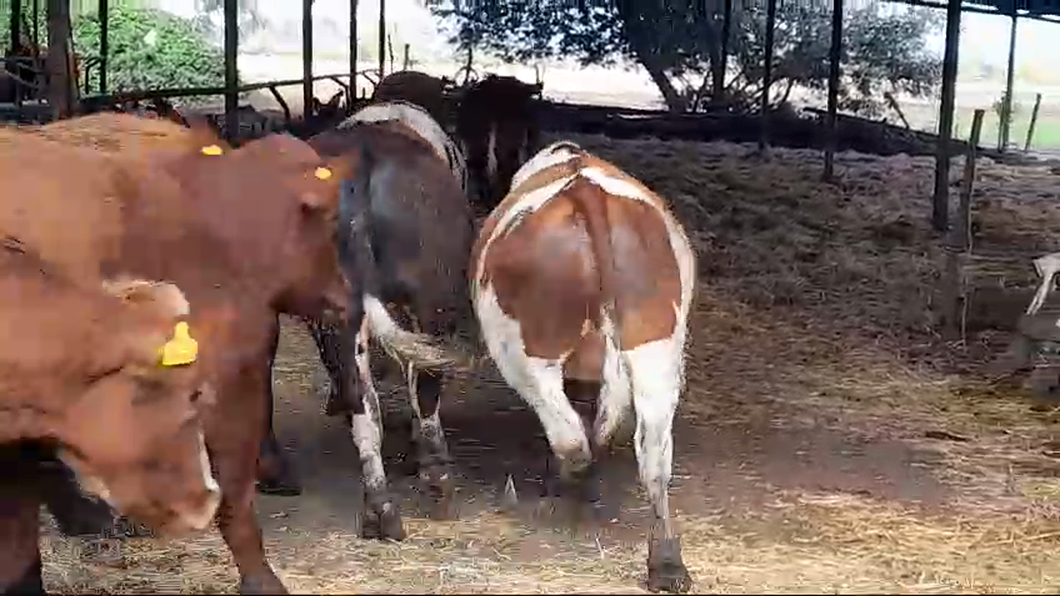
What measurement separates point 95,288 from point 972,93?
83.3 feet

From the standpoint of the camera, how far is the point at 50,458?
12.9 feet

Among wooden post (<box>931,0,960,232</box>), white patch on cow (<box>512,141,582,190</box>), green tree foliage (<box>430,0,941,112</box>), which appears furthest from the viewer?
green tree foliage (<box>430,0,941,112</box>)

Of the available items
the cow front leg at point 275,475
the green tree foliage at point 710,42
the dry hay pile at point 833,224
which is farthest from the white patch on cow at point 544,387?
the green tree foliage at point 710,42

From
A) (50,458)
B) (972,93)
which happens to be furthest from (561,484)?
(972,93)

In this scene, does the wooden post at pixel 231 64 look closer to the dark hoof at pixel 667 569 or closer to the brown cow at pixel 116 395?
the dark hoof at pixel 667 569

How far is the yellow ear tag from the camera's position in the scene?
3469 mm

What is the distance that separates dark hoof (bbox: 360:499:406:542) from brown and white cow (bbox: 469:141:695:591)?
2.23 feet

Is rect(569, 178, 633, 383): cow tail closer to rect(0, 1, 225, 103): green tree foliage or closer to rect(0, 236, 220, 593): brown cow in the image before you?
rect(0, 236, 220, 593): brown cow

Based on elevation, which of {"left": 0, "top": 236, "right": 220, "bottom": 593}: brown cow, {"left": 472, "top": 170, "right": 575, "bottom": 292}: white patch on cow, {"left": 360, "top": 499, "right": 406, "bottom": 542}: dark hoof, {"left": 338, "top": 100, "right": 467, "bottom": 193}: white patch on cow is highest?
{"left": 338, "top": 100, "right": 467, "bottom": 193}: white patch on cow

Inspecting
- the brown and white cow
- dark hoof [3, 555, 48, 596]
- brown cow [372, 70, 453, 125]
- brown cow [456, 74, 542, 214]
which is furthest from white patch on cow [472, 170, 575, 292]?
brown cow [372, 70, 453, 125]

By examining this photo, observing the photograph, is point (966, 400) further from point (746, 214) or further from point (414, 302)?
point (746, 214)

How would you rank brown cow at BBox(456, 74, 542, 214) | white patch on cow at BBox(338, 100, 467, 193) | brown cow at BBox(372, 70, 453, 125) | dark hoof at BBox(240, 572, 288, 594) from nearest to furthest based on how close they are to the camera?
dark hoof at BBox(240, 572, 288, 594) → white patch on cow at BBox(338, 100, 467, 193) → brown cow at BBox(456, 74, 542, 214) → brown cow at BBox(372, 70, 453, 125)

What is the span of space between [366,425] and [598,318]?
121 cm

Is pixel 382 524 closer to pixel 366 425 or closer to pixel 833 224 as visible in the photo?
pixel 366 425
